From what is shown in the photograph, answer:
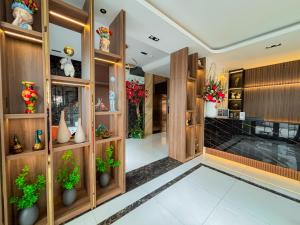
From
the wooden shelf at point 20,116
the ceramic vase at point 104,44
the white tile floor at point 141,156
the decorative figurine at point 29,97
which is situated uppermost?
the ceramic vase at point 104,44

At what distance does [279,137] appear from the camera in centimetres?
250

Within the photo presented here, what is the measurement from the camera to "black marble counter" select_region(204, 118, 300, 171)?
93.7 inches

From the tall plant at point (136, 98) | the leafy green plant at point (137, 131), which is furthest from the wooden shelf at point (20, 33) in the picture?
the leafy green plant at point (137, 131)

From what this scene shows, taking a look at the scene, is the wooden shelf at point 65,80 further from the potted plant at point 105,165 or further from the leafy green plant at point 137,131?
the leafy green plant at point 137,131

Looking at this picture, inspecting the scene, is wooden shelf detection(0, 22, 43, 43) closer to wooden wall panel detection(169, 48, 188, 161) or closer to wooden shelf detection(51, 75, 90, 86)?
wooden shelf detection(51, 75, 90, 86)

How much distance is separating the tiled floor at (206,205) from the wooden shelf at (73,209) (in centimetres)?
8

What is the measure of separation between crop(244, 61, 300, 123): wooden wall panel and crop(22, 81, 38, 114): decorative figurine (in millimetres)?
5548

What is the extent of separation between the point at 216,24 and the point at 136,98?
11.4 ft

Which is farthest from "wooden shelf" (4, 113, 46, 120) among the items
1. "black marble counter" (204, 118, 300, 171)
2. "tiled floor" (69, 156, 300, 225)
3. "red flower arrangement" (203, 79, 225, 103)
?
"black marble counter" (204, 118, 300, 171)

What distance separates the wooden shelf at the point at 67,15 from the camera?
136 cm

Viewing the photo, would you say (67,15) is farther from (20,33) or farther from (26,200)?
(26,200)

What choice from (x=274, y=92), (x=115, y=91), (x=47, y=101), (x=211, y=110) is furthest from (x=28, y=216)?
(x=274, y=92)

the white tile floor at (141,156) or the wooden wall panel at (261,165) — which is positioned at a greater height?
the wooden wall panel at (261,165)

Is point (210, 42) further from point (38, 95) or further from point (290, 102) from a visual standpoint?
point (38, 95)
